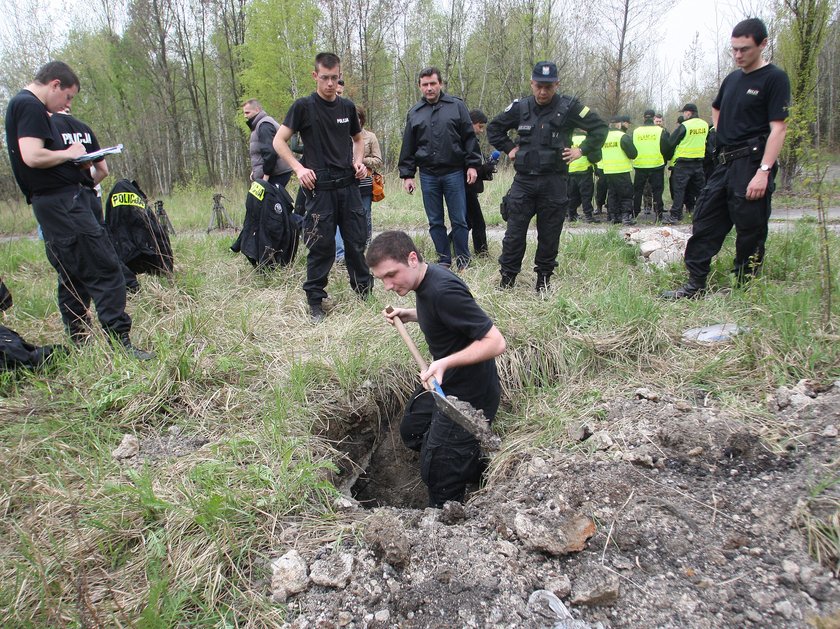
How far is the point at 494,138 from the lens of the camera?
15.1 ft

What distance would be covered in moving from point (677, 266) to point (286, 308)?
11.3 feet

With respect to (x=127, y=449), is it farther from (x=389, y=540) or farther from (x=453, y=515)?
(x=453, y=515)

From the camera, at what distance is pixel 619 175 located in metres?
8.11

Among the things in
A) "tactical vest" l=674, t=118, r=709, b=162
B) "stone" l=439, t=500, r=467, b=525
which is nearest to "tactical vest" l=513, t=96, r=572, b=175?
"stone" l=439, t=500, r=467, b=525

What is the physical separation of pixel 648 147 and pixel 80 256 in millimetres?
7915

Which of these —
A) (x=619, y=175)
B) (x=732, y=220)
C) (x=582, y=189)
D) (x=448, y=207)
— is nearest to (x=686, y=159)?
(x=619, y=175)

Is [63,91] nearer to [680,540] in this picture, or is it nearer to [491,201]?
[680,540]

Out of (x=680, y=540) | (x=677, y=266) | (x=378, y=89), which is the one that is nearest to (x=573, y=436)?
(x=680, y=540)

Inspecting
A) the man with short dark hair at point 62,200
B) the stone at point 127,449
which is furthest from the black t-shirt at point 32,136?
the stone at point 127,449

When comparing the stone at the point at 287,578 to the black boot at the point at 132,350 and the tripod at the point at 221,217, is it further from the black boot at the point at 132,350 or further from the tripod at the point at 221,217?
the tripod at the point at 221,217

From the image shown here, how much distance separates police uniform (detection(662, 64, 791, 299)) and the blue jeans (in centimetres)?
203

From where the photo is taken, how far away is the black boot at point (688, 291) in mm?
→ 4023

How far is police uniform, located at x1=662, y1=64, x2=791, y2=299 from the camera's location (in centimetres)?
351

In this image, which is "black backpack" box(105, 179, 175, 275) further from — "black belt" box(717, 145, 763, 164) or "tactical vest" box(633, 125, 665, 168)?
"tactical vest" box(633, 125, 665, 168)
